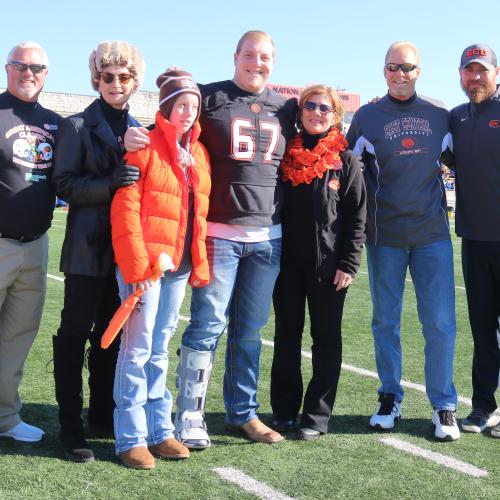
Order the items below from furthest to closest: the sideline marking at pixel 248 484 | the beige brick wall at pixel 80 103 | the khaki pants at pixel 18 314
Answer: the beige brick wall at pixel 80 103
the khaki pants at pixel 18 314
the sideline marking at pixel 248 484

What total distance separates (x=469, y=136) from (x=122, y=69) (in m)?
2.04

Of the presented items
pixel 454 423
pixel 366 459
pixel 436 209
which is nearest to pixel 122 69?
pixel 436 209

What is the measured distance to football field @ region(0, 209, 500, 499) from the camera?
3.21m

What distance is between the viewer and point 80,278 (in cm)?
348

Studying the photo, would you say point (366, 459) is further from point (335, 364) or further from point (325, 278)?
point (325, 278)

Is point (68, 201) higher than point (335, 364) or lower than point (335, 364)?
higher

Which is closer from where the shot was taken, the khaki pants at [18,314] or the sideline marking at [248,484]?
the sideline marking at [248,484]

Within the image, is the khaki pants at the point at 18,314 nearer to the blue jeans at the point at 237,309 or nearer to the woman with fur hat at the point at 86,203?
the woman with fur hat at the point at 86,203

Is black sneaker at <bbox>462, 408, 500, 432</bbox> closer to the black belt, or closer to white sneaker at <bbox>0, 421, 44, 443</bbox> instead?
white sneaker at <bbox>0, 421, 44, 443</bbox>

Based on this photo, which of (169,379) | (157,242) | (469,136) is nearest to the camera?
(157,242)

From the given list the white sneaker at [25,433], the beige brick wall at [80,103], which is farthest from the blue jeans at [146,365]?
the beige brick wall at [80,103]

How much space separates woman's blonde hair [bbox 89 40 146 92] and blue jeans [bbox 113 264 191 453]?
0.97 m

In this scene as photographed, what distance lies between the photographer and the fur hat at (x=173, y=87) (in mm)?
3451

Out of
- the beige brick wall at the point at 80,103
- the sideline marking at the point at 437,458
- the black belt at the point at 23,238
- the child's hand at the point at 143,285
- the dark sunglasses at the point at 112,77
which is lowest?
the sideline marking at the point at 437,458
